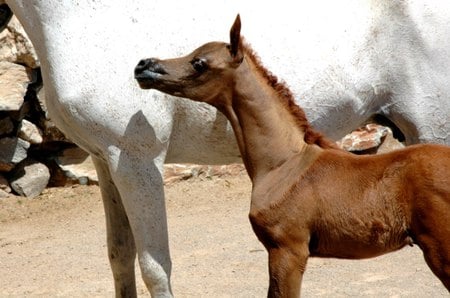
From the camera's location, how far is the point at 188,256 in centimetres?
598

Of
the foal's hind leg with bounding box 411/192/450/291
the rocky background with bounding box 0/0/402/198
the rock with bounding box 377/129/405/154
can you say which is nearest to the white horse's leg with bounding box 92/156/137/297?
the foal's hind leg with bounding box 411/192/450/291

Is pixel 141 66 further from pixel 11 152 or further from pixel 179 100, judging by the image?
pixel 11 152

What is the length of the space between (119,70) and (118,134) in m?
0.25

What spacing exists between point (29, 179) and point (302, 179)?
13.8 ft

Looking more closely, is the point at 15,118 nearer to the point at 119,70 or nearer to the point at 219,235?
the point at 219,235

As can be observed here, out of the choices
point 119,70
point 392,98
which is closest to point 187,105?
point 119,70

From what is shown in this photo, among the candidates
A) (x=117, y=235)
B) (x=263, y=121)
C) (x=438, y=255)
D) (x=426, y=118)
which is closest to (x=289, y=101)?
(x=263, y=121)

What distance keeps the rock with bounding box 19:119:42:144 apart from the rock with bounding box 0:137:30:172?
0.05m

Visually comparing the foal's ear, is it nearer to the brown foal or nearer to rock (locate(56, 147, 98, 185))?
the brown foal

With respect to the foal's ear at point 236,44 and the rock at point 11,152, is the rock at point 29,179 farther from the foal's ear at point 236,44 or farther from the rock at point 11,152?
the foal's ear at point 236,44

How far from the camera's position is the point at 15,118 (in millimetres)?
7289

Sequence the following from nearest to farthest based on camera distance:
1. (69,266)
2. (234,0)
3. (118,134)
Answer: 1. (118,134)
2. (234,0)
3. (69,266)

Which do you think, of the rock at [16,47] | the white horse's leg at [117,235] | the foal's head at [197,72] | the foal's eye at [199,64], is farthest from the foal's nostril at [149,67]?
the rock at [16,47]

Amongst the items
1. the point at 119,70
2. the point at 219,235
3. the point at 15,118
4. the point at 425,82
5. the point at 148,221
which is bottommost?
the point at 219,235
